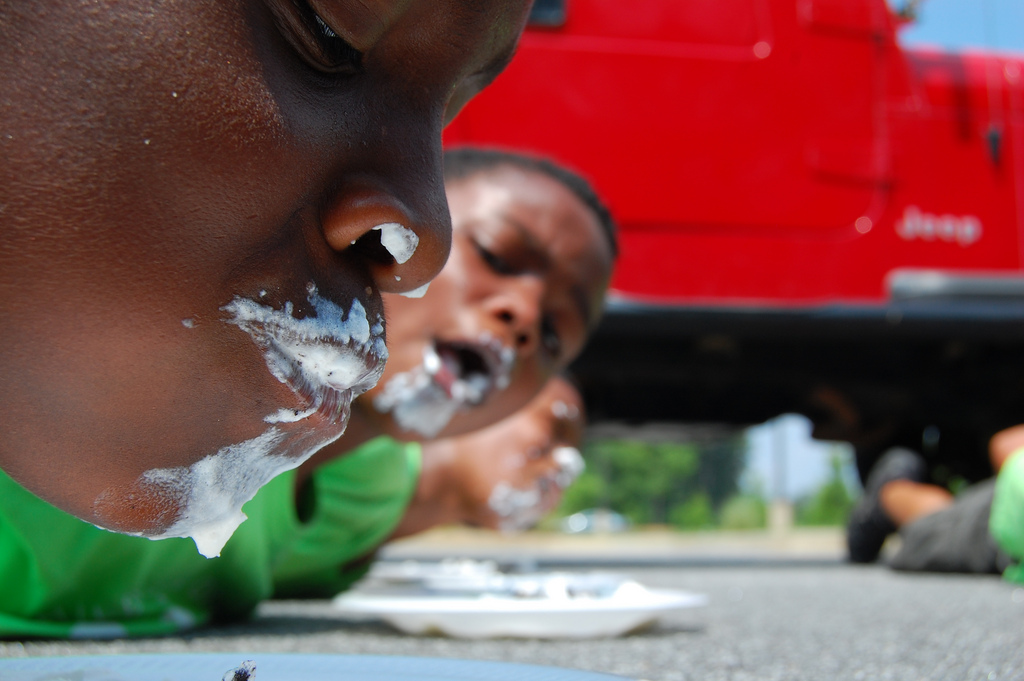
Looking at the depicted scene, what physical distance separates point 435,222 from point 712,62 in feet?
4.72

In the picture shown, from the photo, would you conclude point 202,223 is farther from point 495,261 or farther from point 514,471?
point 514,471

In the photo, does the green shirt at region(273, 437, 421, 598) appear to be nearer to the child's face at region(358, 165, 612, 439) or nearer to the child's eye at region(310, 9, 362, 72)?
the child's face at region(358, 165, 612, 439)

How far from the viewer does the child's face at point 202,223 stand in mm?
246

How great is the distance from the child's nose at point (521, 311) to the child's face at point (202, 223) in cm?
51

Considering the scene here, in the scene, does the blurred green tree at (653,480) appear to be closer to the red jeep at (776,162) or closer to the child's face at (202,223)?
the red jeep at (776,162)

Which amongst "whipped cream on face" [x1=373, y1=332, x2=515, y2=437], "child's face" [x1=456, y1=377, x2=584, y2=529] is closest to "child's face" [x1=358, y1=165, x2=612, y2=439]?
"whipped cream on face" [x1=373, y1=332, x2=515, y2=437]

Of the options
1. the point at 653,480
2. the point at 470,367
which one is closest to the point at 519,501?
the point at 470,367

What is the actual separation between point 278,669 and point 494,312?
50 centimetres

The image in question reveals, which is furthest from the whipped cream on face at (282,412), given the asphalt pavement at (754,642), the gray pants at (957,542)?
the gray pants at (957,542)

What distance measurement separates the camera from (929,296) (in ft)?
5.24

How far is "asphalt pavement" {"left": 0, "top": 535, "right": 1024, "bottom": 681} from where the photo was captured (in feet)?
1.80

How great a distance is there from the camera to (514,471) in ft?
4.33

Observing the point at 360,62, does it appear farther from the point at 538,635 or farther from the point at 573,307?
the point at 573,307

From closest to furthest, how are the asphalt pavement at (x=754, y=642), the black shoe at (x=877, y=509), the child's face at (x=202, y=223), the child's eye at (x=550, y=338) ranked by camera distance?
the child's face at (x=202, y=223), the asphalt pavement at (x=754, y=642), the child's eye at (x=550, y=338), the black shoe at (x=877, y=509)
